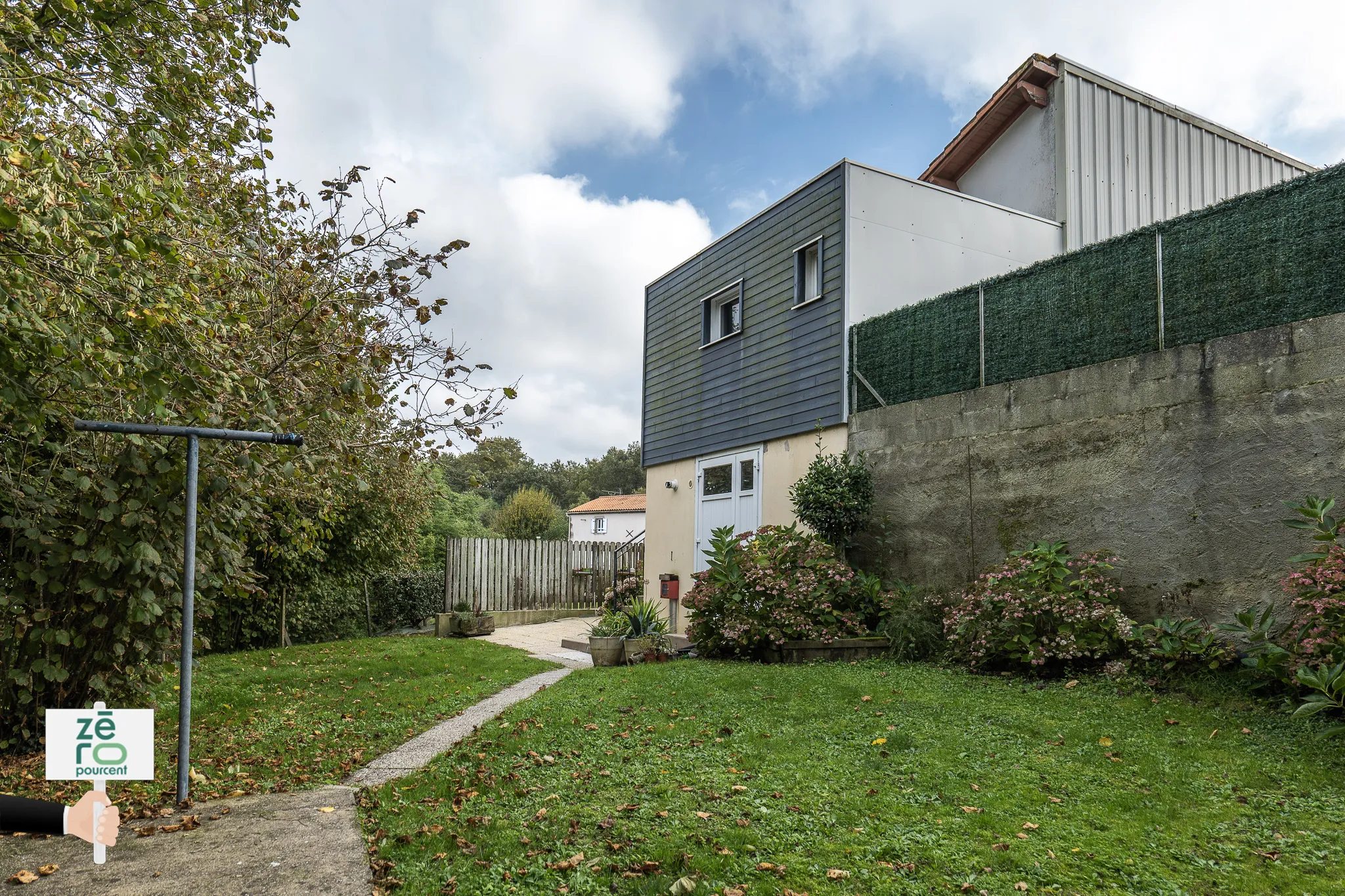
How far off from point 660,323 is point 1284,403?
10.6 metres

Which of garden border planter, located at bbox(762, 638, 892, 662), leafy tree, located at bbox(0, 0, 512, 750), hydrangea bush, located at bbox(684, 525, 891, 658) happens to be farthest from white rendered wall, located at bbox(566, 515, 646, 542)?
leafy tree, located at bbox(0, 0, 512, 750)

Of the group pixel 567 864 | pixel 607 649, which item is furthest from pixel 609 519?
pixel 567 864

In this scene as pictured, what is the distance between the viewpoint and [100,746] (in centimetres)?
290

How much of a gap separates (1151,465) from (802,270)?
19.0 feet

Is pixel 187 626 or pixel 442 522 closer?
pixel 187 626

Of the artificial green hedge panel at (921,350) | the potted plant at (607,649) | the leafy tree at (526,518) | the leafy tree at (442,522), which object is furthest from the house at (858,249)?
the leafy tree at (526,518)

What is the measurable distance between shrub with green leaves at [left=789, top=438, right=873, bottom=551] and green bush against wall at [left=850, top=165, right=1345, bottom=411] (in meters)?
1.02

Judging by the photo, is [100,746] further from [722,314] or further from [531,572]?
[531,572]

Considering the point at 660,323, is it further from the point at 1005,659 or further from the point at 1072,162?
the point at 1005,659

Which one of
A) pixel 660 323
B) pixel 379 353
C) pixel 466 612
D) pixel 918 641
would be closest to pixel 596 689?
pixel 918 641

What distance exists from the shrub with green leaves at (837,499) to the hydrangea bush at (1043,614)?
6.93 ft

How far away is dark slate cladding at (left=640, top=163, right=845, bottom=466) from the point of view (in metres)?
11.0

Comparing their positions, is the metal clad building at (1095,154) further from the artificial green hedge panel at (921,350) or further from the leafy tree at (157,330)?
the leafy tree at (157,330)

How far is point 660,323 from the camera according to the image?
1535 centimetres
